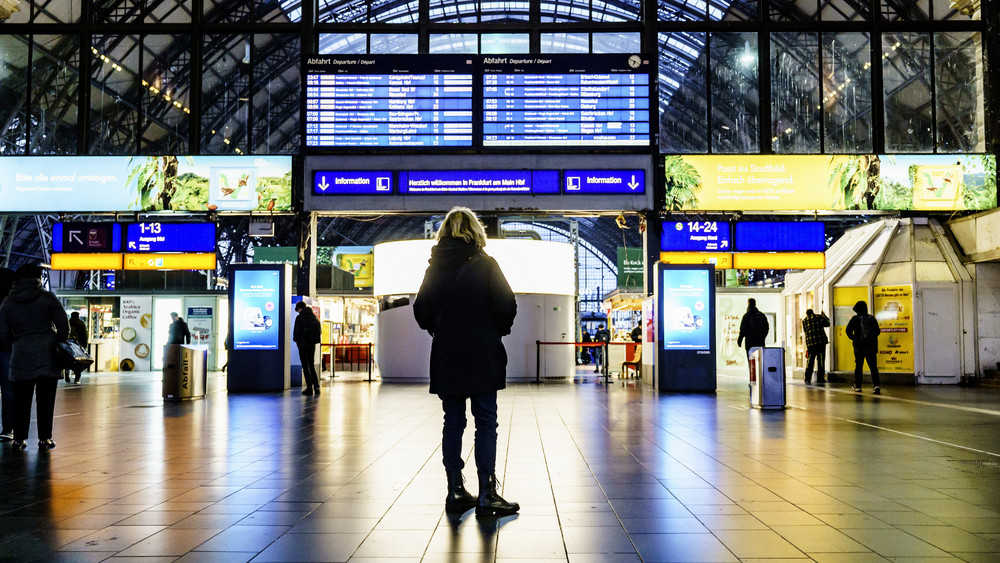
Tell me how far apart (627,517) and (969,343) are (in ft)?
54.6

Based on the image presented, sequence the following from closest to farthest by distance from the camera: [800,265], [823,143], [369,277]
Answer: [800,265] < [823,143] < [369,277]

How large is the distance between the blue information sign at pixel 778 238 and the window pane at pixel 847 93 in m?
2.70

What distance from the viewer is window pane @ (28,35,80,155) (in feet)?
68.7

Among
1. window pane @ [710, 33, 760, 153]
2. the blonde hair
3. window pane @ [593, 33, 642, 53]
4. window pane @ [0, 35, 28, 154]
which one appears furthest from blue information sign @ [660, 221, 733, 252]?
window pane @ [0, 35, 28, 154]

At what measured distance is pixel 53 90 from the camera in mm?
20969

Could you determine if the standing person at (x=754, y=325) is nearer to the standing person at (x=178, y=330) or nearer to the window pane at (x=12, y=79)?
the standing person at (x=178, y=330)

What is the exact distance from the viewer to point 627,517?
4516 mm

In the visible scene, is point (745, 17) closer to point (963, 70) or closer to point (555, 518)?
point (963, 70)

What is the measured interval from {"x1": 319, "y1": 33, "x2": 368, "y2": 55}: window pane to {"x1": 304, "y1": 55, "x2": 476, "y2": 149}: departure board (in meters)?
1.66

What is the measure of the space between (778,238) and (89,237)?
14406mm

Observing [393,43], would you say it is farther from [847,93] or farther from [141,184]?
[847,93]

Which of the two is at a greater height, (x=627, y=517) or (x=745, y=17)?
(x=745, y=17)

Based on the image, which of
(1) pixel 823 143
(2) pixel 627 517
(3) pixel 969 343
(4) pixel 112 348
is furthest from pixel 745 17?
(4) pixel 112 348

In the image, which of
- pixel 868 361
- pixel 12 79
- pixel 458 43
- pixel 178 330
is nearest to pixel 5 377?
pixel 178 330
